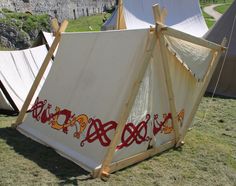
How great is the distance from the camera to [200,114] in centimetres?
658

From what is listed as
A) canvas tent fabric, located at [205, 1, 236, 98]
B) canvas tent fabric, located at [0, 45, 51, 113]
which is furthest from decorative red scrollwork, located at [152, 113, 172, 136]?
canvas tent fabric, located at [205, 1, 236, 98]

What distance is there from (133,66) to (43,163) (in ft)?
4.82

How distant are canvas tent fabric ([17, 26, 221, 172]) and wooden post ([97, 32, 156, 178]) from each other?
0.01 m

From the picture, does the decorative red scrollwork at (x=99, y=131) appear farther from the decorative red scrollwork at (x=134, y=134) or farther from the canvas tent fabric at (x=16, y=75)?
the canvas tent fabric at (x=16, y=75)

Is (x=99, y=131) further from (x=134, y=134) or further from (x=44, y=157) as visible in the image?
(x=44, y=157)

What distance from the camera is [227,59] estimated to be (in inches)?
340

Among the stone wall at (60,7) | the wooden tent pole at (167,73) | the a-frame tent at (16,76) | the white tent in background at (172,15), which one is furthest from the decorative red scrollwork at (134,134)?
the stone wall at (60,7)

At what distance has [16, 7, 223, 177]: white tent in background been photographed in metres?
3.97

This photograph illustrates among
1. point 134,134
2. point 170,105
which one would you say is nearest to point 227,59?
point 170,105

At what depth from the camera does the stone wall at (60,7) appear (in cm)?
2461

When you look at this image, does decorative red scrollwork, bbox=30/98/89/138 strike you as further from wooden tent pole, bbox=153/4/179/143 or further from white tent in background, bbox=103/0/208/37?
white tent in background, bbox=103/0/208/37

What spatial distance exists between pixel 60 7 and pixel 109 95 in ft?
89.5

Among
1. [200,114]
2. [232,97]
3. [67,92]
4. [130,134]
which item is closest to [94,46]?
[67,92]

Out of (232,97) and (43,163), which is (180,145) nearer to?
(43,163)
